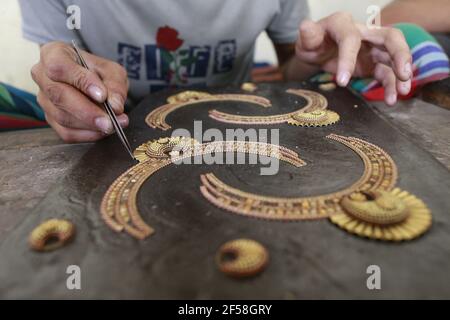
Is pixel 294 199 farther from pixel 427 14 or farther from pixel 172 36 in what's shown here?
pixel 427 14

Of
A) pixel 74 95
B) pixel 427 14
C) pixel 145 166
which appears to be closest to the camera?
pixel 145 166

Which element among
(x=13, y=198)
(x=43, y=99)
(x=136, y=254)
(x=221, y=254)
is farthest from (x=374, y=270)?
(x=43, y=99)

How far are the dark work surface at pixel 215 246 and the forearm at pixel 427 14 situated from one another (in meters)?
1.06

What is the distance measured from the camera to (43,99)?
3.02 feet

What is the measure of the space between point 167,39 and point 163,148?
68cm

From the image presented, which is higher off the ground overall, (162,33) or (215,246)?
(162,33)

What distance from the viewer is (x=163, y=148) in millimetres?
766

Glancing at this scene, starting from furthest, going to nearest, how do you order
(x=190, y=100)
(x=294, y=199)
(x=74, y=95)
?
(x=190, y=100) → (x=74, y=95) → (x=294, y=199)

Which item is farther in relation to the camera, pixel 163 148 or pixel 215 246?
pixel 163 148

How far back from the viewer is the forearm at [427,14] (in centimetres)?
152

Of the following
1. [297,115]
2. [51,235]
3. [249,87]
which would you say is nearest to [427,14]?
[249,87]

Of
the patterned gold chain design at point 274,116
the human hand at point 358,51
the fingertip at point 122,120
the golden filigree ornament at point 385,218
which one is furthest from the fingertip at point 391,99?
the fingertip at point 122,120
